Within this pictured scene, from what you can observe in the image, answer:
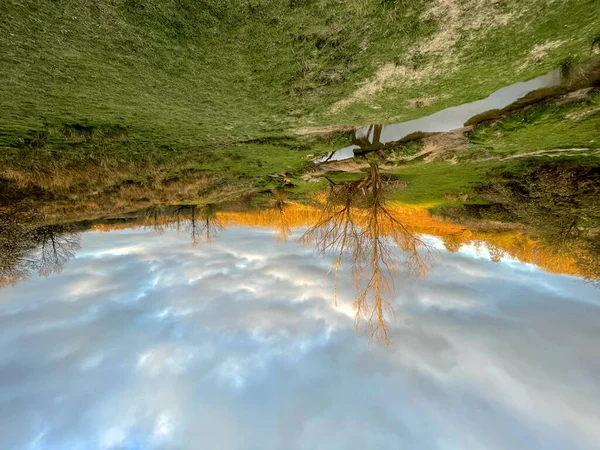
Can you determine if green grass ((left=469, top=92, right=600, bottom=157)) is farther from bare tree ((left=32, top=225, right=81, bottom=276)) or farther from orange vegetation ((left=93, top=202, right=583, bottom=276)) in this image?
bare tree ((left=32, top=225, right=81, bottom=276))

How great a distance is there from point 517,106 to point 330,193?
24.4ft

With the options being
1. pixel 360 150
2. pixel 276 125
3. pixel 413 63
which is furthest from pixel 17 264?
pixel 413 63

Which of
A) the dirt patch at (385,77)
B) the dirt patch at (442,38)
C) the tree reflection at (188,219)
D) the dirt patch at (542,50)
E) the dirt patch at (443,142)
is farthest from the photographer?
the tree reflection at (188,219)

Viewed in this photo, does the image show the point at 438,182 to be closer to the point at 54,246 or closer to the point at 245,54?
the point at 245,54

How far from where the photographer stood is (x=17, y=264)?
12.4 m

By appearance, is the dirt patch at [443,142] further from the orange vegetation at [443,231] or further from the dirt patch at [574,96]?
the orange vegetation at [443,231]

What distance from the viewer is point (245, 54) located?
4590 mm

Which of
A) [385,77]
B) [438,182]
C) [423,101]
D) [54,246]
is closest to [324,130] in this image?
[423,101]

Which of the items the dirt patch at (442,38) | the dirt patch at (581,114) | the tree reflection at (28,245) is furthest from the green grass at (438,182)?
the tree reflection at (28,245)

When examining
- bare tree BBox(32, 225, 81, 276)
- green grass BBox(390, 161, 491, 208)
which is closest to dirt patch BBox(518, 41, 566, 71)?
green grass BBox(390, 161, 491, 208)

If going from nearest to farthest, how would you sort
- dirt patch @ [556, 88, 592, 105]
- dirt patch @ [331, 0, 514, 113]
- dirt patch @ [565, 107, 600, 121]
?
1. dirt patch @ [331, 0, 514, 113]
2. dirt patch @ [556, 88, 592, 105]
3. dirt patch @ [565, 107, 600, 121]

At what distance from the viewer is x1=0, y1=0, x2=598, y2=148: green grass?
362cm

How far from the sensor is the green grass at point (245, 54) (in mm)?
3623

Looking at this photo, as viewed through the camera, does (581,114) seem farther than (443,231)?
No
